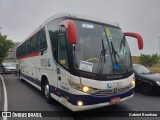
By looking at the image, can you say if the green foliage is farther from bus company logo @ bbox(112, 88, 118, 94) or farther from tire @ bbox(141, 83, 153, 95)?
bus company logo @ bbox(112, 88, 118, 94)

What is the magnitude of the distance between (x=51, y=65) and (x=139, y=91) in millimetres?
5633

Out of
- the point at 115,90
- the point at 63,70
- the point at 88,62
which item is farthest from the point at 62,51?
the point at 115,90

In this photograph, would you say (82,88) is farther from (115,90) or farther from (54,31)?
(54,31)

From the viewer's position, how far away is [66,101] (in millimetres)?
5734

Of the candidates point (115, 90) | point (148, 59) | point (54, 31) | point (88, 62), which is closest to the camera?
point (88, 62)

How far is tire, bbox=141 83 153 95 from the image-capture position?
9462 mm

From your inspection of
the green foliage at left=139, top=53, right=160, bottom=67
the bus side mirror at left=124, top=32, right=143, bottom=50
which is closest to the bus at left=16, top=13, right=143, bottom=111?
the bus side mirror at left=124, top=32, right=143, bottom=50

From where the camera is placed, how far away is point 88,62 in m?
5.46

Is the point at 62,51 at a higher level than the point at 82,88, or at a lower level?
higher

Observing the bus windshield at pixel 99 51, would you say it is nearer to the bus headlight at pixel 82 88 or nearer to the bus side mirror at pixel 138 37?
the bus headlight at pixel 82 88

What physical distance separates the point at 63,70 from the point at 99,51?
1245mm

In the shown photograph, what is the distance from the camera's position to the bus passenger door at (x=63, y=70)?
565cm

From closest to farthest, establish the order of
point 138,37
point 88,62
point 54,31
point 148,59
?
point 88,62 < point 54,31 < point 138,37 < point 148,59

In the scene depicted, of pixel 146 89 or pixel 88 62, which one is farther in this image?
pixel 146 89
